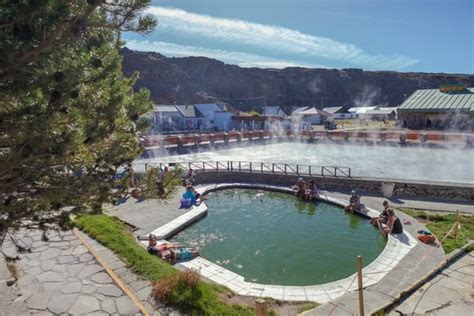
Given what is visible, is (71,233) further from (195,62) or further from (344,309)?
(195,62)

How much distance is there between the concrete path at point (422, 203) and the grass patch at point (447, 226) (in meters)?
1.10

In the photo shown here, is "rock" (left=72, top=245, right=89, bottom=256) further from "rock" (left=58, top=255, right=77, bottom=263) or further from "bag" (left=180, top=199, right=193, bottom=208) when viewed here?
"bag" (left=180, top=199, right=193, bottom=208)

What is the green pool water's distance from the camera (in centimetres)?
1073

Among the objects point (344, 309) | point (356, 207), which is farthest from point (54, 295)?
point (356, 207)

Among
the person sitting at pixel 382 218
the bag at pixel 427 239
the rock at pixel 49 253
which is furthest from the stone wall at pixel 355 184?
the rock at pixel 49 253

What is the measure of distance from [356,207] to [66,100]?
48.1 ft

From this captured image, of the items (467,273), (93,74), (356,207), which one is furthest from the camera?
(356,207)

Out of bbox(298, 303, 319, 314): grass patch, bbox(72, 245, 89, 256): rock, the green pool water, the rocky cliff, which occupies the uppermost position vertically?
the rocky cliff

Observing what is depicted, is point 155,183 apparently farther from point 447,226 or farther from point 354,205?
point 354,205

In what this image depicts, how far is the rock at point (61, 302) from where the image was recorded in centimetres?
669

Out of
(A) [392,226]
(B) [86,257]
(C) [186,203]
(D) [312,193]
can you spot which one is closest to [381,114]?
Result: (D) [312,193]

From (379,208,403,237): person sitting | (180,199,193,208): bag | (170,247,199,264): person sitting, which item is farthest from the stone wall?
(170,247,199,264): person sitting

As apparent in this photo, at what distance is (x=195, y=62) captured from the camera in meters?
118

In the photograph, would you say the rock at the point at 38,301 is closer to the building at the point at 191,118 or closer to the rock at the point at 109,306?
the rock at the point at 109,306
